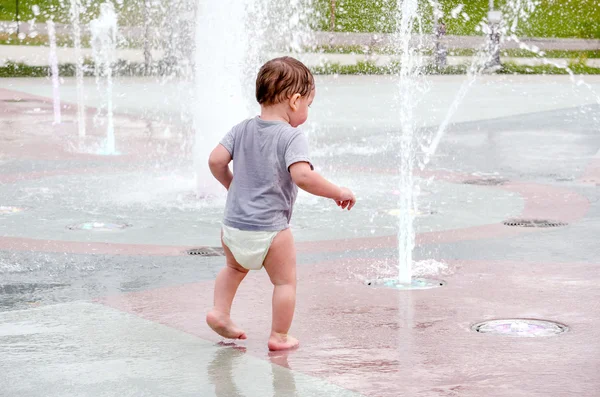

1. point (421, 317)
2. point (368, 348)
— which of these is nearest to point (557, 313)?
point (421, 317)

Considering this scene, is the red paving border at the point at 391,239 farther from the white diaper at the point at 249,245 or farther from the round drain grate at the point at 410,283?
the white diaper at the point at 249,245

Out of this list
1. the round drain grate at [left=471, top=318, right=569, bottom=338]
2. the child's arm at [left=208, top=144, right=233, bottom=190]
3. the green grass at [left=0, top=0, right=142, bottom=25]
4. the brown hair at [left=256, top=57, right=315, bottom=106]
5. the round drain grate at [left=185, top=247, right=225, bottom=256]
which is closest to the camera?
the brown hair at [left=256, top=57, right=315, bottom=106]

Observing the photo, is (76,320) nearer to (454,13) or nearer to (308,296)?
(308,296)

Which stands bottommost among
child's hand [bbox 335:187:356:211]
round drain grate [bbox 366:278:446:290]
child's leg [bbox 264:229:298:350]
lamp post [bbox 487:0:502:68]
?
lamp post [bbox 487:0:502:68]

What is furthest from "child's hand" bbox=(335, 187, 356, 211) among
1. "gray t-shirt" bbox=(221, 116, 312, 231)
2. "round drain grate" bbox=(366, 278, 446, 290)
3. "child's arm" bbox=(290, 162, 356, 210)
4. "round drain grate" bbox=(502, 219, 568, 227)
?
"round drain grate" bbox=(502, 219, 568, 227)

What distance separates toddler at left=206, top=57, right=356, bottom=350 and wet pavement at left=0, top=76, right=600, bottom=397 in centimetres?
36

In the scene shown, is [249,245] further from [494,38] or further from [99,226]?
[494,38]

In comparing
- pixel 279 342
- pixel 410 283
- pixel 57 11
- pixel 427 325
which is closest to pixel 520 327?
pixel 427 325

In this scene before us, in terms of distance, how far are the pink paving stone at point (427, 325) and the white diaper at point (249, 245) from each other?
40cm

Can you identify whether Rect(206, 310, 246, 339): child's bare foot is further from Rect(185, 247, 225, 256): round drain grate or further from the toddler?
Rect(185, 247, 225, 256): round drain grate

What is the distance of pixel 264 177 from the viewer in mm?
4906

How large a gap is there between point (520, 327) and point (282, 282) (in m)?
1.23

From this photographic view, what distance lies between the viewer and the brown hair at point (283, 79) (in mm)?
4875

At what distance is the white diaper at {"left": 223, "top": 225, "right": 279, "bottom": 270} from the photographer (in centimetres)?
490
